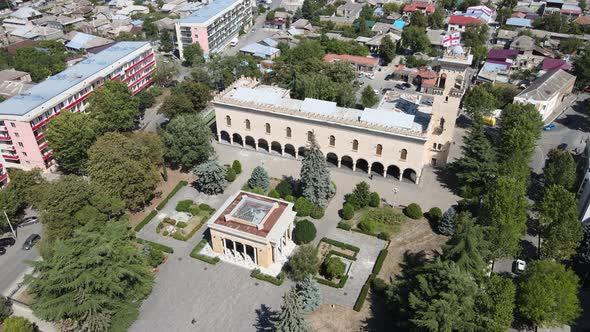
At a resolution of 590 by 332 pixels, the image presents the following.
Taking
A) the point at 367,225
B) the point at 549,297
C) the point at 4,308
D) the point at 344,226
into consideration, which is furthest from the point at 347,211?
the point at 4,308

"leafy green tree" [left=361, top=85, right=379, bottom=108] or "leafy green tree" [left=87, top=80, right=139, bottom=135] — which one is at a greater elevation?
"leafy green tree" [left=87, top=80, right=139, bottom=135]

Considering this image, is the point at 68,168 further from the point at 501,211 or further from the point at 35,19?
the point at 35,19

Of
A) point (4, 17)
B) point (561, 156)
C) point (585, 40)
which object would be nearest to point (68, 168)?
point (561, 156)

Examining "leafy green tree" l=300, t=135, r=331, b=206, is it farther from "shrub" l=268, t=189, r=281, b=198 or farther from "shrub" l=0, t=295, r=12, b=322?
"shrub" l=0, t=295, r=12, b=322

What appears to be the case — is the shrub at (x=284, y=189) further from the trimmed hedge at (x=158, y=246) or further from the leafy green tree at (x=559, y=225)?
the leafy green tree at (x=559, y=225)

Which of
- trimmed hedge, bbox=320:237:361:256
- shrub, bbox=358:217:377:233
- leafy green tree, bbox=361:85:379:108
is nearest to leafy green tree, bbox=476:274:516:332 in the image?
trimmed hedge, bbox=320:237:361:256

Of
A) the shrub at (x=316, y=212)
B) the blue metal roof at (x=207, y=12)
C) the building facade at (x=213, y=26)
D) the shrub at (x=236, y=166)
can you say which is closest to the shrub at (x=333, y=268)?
the shrub at (x=316, y=212)

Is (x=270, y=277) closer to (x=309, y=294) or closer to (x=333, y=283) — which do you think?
(x=309, y=294)
